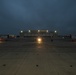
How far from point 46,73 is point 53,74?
45 centimetres

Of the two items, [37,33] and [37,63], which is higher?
[37,33]

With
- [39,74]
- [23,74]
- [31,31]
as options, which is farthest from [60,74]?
[31,31]

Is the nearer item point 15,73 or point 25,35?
point 15,73

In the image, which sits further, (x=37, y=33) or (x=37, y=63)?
(x=37, y=33)

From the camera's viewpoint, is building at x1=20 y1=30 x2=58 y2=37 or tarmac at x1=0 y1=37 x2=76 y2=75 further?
building at x1=20 y1=30 x2=58 y2=37

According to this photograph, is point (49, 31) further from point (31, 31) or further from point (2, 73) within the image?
point (2, 73)

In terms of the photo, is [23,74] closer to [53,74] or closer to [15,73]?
[15,73]

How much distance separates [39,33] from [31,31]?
22.3 feet

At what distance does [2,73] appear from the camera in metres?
10.2

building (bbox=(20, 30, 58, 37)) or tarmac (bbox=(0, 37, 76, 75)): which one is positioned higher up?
building (bbox=(20, 30, 58, 37))

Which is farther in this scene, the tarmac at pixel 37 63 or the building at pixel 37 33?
the building at pixel 37 33

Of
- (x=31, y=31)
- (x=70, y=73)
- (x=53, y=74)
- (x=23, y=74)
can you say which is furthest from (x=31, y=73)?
(x=31, y=31)

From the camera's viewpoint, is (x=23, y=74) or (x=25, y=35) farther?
(x=25, y=35)

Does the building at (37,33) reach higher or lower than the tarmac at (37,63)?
higher
